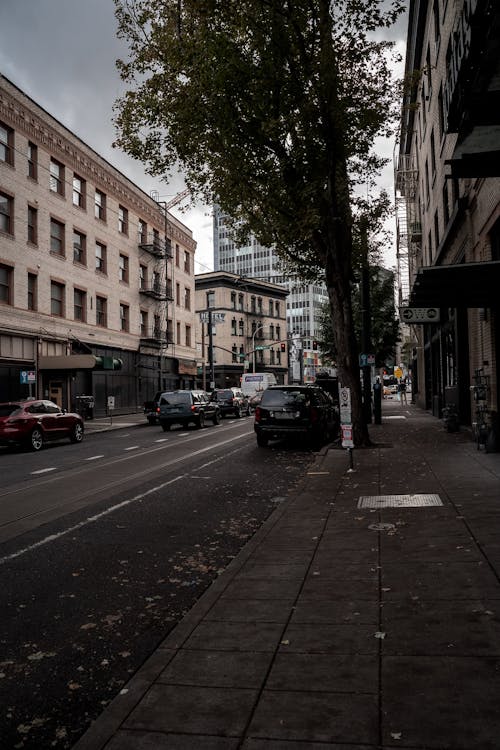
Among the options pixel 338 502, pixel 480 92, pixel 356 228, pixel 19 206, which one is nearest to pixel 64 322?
pixel 19 206

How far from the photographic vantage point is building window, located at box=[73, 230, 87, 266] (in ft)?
112

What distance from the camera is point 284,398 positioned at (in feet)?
58.4

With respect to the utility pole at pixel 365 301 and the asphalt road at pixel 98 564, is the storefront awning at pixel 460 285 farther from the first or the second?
the asphalt road at pixel 98 564

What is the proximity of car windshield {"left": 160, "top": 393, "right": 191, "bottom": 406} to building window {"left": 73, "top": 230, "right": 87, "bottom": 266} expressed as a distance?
1121 cm

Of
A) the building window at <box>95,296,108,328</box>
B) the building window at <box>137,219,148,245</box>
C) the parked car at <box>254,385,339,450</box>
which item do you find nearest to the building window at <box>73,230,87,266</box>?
the building window at <box>95,296,108,328</box>

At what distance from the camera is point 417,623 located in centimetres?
421

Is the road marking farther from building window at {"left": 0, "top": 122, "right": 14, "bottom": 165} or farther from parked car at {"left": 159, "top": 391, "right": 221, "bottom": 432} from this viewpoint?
building window at {"left": 0, "top": 122, "right": 14, "bottom": 165}

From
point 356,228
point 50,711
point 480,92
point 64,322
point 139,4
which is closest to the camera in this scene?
point 50,711

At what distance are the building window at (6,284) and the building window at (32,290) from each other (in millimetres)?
1766

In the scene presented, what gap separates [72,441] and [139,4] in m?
14.0

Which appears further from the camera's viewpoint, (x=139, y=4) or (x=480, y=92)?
(x=139, y=4)

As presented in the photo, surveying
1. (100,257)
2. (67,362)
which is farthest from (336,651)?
(100,257)

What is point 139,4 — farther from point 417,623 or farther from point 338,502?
point 417,623

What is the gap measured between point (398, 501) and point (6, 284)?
2358 cm
